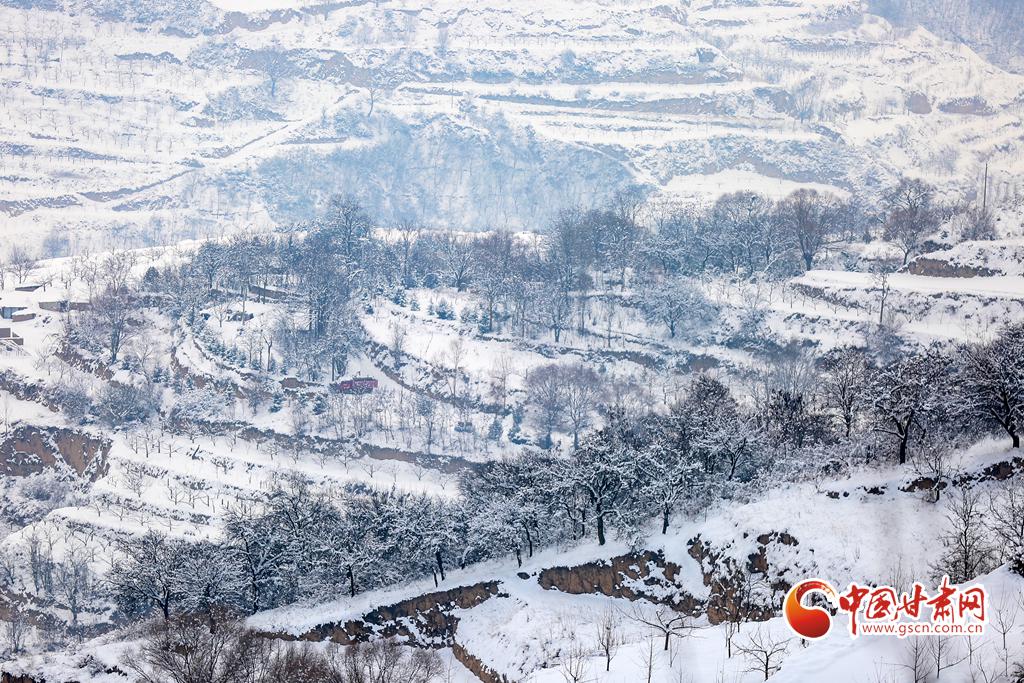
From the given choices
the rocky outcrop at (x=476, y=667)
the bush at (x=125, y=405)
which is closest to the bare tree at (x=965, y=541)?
the rocky outcrop at (x=476, y=667)

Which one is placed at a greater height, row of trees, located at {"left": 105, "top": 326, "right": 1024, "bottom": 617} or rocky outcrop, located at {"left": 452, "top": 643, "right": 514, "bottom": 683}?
row of trees, located at {"left": 105, "top": 326, "right": 1024, "bottom": 617}

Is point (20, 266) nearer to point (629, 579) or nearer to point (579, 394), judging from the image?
point (579, 394)

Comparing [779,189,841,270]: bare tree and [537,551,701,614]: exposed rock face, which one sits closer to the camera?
[537,551,701,614]: exposed rock face

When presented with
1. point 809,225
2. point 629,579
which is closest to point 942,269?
point 809,225

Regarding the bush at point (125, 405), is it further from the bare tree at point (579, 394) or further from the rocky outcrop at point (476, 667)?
the rocky outcrop at point (476, 667)

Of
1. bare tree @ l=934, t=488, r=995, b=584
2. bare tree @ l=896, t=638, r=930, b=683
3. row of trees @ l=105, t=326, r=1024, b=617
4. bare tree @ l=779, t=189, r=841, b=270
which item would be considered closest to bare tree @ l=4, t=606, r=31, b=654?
row of trees @ l=105, t=326, r=1024, b=617

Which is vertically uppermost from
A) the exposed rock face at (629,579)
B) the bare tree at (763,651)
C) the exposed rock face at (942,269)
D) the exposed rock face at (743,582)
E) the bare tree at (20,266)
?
the bare tree at (763,651)

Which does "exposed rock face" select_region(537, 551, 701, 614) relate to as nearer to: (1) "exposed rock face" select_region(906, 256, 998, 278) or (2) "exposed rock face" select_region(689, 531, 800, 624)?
(2) "exposed rock face" select_region(689, 531, 800, 624)

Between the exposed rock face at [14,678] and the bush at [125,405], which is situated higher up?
the exposed rock face at [14,678]

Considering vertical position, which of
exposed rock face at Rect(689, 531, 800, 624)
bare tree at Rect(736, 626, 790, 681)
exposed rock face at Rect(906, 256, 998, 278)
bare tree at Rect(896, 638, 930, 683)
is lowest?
exposed rock face at Rect(689, 531, 800, 624)
